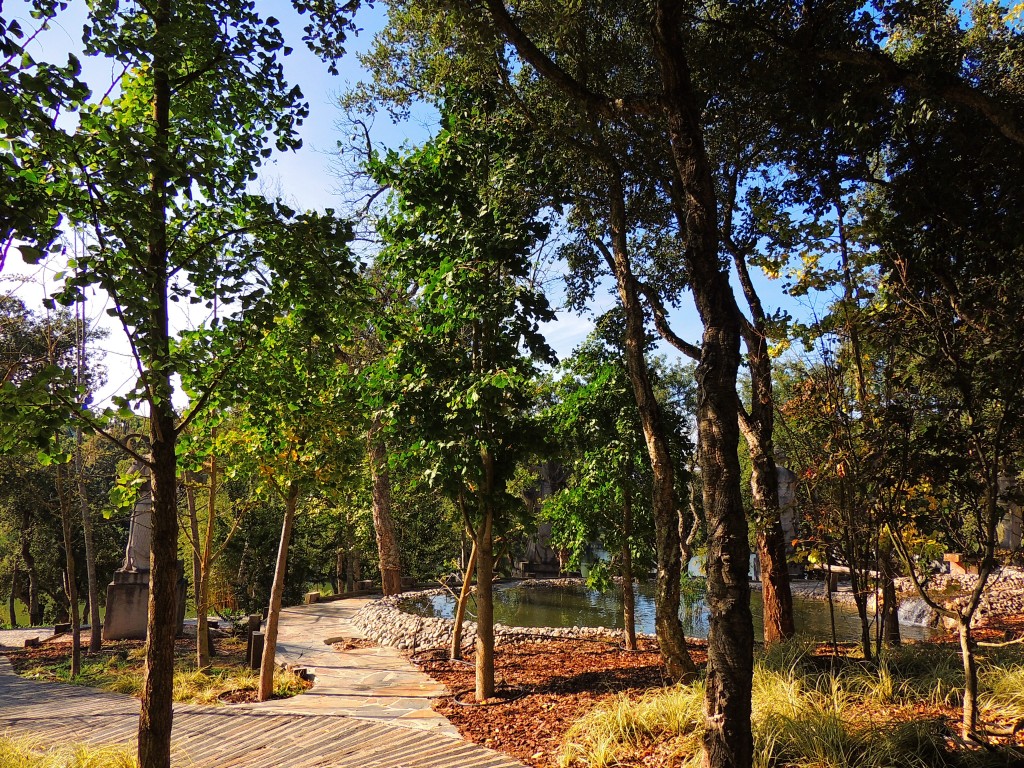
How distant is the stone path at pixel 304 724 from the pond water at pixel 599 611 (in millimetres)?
5834

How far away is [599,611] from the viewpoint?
16.2m

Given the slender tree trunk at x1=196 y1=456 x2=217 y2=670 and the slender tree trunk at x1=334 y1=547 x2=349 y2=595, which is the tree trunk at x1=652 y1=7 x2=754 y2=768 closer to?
the slender tree trunk at x1=196 y1=456 x2=217 y2=670

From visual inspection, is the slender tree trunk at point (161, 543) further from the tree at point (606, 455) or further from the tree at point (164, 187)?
the tree at point (606, 455)

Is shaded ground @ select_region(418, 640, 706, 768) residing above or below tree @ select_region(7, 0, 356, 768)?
below

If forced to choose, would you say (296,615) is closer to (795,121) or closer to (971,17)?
(795,121)

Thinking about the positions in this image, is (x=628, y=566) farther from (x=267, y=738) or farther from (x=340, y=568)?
(x=340, y=568)

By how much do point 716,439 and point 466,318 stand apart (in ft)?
11.0

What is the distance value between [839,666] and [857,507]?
142 cm

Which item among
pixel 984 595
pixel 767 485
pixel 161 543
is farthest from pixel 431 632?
pixel 984 595

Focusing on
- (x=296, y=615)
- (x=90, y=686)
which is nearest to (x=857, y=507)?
(x=90, y=686)

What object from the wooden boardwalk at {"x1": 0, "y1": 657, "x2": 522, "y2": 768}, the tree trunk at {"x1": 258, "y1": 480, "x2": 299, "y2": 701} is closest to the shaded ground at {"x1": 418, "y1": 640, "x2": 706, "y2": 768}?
the wooden boardwalk at {"x1": 0, "y1": 657, "x2": 522, "y2": 768}

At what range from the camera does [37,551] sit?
2142 cm

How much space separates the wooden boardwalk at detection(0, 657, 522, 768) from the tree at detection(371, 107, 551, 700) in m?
1.63

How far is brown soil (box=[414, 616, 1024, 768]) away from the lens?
503 cm
